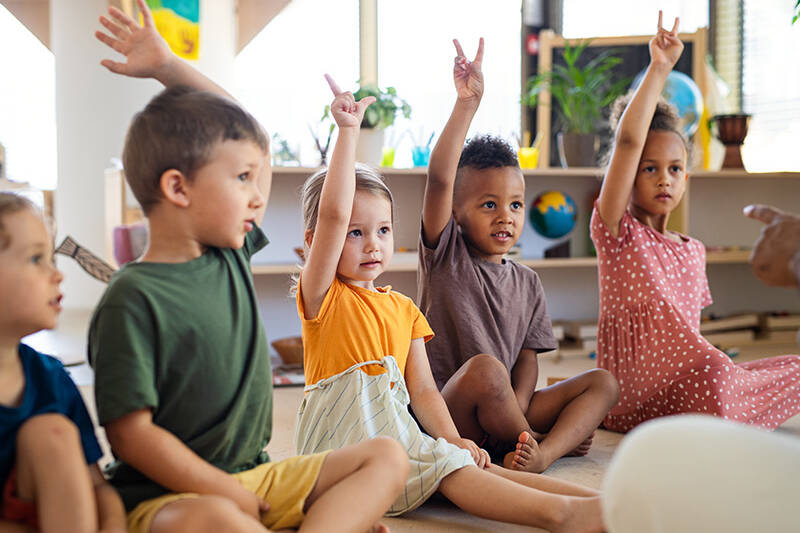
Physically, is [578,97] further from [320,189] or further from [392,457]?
[392,457]

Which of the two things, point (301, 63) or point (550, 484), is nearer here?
point (550, 484)

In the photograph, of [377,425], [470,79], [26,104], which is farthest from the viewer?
[26,104]

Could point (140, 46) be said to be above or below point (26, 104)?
below

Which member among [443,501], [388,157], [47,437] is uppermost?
[388,157]

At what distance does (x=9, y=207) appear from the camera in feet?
2.67

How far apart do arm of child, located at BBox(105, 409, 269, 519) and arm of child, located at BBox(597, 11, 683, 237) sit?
1151 mm

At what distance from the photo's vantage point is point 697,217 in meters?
3.54

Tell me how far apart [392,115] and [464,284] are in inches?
57.1

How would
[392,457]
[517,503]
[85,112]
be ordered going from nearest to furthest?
[392,457], [517,503], [85,112]

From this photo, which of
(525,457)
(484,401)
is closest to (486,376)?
(484,401)

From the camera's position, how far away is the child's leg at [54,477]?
0.75 metres

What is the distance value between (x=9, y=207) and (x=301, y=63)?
3506 mm

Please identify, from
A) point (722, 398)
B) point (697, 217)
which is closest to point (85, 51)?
point (697, 217)

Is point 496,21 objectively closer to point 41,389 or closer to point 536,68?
point 536,68
